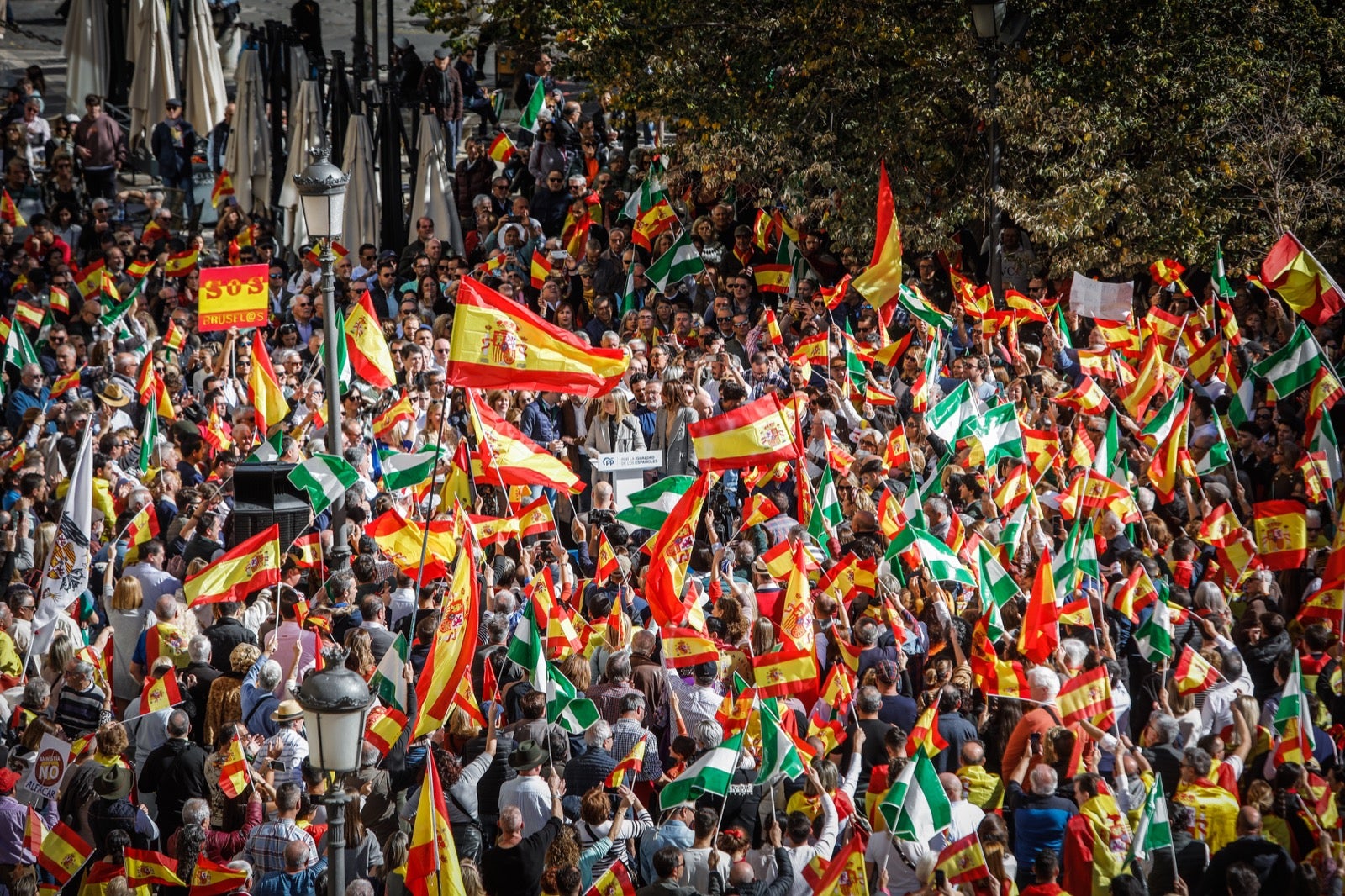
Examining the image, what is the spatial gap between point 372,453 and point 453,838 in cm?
700

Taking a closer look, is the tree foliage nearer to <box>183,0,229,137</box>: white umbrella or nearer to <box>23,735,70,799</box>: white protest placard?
<box>183,0,229,137</box>: white umbrella

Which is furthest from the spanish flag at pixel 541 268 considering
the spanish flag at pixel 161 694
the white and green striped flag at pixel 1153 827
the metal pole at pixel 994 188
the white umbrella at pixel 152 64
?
the white and green striped flag at pixel 1153 827

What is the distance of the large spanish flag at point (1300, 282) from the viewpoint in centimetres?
1573

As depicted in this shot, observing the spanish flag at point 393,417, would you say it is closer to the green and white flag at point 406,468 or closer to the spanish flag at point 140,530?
the green and white flag at point 406,468

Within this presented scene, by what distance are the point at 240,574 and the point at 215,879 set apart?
2.98 m

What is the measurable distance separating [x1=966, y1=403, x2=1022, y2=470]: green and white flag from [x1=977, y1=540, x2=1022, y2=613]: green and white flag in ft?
7.10

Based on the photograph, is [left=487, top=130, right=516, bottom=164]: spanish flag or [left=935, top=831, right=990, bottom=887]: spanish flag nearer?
[left=935, top=831, right=990, bottom=887]: spanish flag

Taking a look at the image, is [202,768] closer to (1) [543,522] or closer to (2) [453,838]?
(2) [453,838]

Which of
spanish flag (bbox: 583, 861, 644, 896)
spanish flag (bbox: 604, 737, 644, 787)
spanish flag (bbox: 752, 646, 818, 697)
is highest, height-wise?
spanish flag (bbox: 752, 646, 818, 697)

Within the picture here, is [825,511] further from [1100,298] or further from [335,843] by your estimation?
[335,843]

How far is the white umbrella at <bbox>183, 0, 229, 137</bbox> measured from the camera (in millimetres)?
24891

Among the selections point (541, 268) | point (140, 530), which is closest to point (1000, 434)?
point (140, 530)

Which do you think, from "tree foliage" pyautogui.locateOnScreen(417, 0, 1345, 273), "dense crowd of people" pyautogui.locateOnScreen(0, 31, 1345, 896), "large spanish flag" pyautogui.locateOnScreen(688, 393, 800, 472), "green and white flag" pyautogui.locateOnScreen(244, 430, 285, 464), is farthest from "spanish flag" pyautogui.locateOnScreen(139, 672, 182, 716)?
"tree foliage" pyautogui.locateOnScreen(417, 0, 1345, 273)

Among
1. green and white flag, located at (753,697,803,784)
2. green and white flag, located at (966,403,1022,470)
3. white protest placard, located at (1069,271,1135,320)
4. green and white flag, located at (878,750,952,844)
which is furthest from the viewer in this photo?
white protest placard, located at (1069,271,1135,320)
